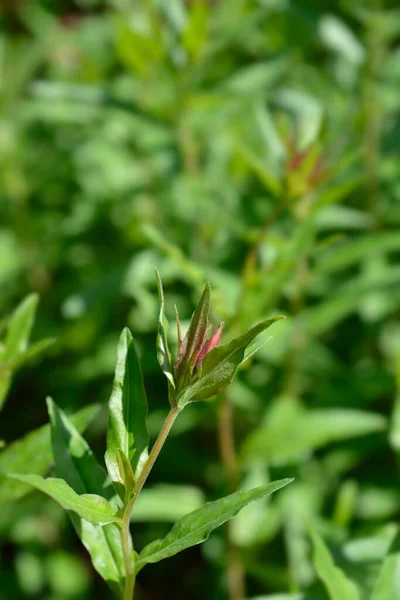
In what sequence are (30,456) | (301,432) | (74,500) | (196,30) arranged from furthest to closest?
1. (196,30)
2. (301,432)
3. (30,456)
4. (74,500)

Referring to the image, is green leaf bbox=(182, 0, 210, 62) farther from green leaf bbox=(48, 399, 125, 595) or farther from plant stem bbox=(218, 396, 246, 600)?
green leaf bbox=(48, 399, 125, 595)

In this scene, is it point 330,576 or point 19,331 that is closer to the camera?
point 330,576

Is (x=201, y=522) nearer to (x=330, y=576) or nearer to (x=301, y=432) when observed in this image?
(x=330, y=576)

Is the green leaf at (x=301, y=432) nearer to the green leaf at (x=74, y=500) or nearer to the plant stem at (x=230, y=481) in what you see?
the plant stem at (x=230, y=481)

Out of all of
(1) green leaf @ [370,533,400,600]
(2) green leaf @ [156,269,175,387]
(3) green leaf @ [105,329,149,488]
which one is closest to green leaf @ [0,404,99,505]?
(3) green leaf @ [105,329,149,488]

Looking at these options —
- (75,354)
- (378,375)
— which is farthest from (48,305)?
(378,375)

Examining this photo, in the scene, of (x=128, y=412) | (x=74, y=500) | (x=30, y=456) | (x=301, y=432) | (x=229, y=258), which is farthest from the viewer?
(x=229, y=258)

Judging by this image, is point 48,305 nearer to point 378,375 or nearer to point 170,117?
point 170,117

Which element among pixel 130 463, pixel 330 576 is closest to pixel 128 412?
pixel 130 463
